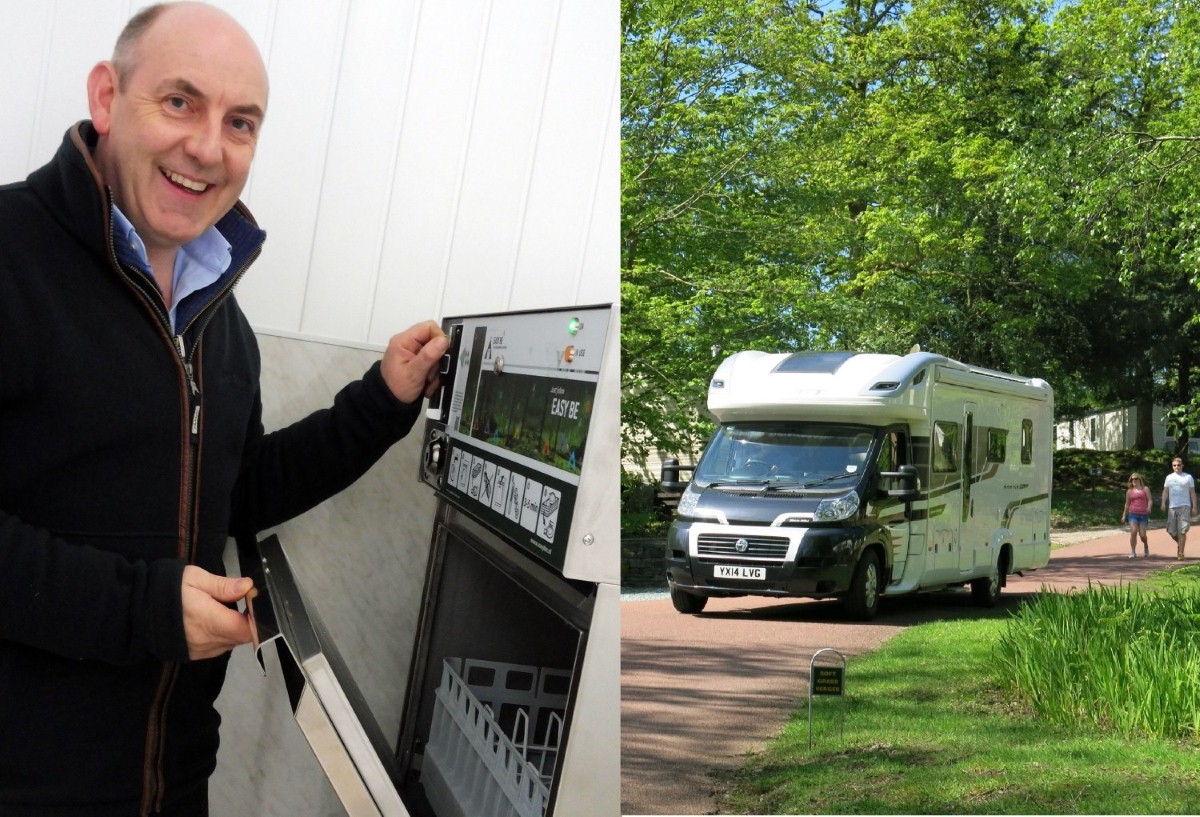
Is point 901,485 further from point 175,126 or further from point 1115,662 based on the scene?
point 175,126

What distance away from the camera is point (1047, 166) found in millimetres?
3072

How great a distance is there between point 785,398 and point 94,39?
1934mm

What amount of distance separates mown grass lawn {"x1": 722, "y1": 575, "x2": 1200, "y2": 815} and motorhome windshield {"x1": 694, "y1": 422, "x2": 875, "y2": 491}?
49 centimetres

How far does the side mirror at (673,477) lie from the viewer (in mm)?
3217

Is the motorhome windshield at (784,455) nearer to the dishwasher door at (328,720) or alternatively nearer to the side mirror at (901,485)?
the side mirror at (901,485)

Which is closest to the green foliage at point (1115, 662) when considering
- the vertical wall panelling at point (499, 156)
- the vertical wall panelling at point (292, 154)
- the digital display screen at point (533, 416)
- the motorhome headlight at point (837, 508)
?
the motorhome headlight at point (837, 508)

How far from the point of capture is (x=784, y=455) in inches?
130

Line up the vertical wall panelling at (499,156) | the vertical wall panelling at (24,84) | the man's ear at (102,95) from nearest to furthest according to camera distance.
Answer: the man's ear at (102,95)
the vertical wall panelling at (24,84)
the vertical wall panelling at (499,156)

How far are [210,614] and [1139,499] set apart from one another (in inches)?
95.1

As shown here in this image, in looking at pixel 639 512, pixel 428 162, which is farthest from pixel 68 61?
pixel 639 512

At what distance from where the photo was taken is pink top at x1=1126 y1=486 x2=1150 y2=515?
2.94 metres

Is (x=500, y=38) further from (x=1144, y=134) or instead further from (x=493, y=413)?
(x=1144, y=134)

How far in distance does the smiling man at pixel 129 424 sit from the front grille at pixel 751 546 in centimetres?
178

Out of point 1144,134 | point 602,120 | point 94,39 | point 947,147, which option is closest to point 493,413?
point 602,120
